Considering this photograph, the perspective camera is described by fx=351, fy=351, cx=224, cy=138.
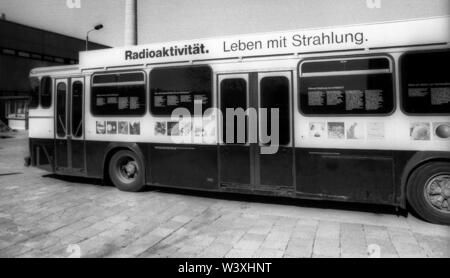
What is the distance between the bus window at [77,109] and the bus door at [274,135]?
4.22 metres

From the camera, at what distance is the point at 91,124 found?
7938mm

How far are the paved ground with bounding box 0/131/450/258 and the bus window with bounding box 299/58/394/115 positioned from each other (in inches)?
71.2

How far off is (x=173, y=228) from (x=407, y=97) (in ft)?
13.4

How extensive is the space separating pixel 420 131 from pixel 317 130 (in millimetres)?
1521

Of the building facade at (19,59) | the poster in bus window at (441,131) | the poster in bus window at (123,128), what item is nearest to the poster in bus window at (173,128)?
the poster in bus window at (123,128)

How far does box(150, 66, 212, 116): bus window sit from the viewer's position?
6691mm

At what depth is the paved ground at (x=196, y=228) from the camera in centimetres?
446

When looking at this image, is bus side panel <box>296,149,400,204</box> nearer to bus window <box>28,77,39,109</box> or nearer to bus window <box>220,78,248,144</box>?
bus window <box>220,78,248,144</box>

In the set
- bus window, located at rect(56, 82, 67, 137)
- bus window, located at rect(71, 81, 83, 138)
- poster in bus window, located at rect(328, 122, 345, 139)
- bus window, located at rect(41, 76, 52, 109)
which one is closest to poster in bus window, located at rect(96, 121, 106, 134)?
bus window, located at rect(71, 81, 83, 138)

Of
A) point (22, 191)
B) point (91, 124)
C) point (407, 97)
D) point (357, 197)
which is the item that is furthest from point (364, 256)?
point (22, 191)

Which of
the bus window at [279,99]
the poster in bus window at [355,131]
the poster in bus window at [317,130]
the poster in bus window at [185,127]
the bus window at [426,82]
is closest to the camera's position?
the bus window at [426,82]

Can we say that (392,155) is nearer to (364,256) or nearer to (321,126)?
(321,126)

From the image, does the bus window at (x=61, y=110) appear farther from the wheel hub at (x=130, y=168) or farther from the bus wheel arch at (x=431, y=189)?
the bus wheel arch at (x=431, y=189)
